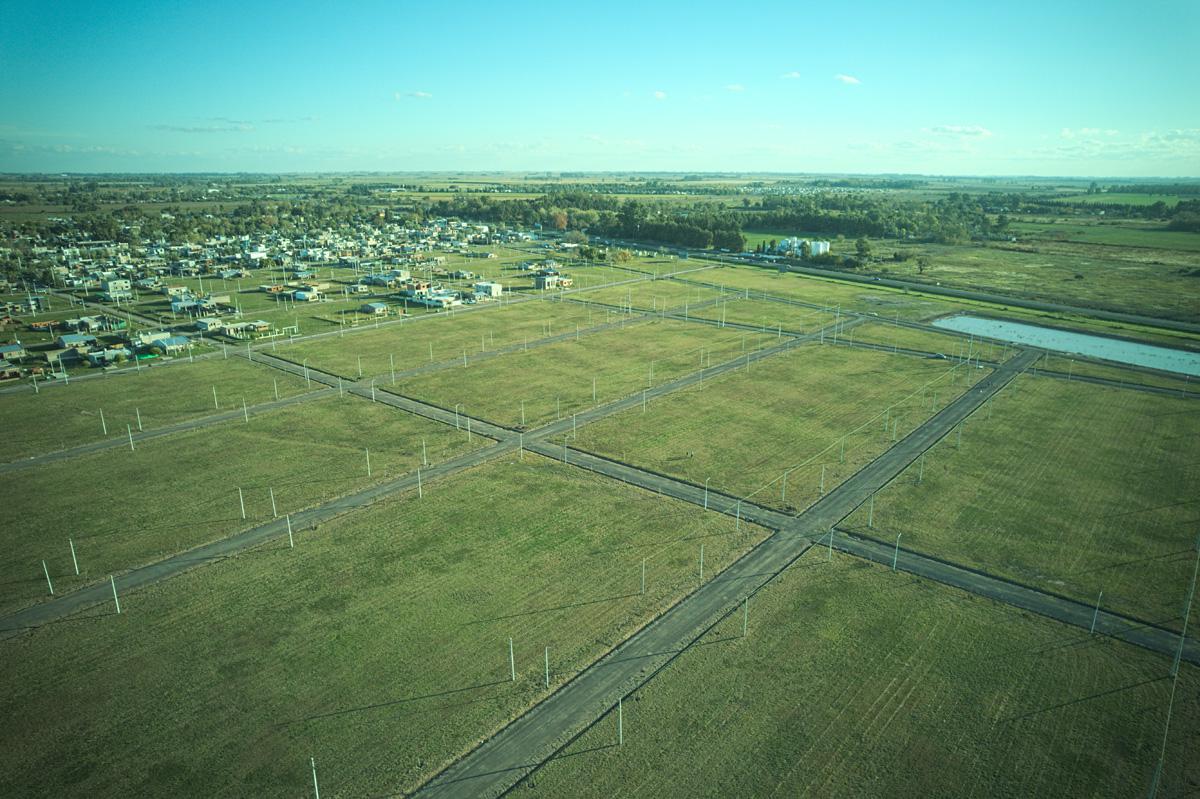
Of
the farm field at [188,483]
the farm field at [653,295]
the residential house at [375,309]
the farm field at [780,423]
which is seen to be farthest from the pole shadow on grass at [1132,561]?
the residential house at [375,309]

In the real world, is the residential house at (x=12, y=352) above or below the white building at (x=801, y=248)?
below

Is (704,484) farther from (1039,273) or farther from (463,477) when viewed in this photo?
(1039,273)

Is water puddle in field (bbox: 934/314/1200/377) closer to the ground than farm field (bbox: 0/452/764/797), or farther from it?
farther from it

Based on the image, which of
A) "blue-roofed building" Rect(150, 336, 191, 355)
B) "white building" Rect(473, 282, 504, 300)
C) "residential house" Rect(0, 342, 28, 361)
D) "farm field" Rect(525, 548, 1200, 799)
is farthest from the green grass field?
"farm field" Rect(525, 548, 1200, 799)

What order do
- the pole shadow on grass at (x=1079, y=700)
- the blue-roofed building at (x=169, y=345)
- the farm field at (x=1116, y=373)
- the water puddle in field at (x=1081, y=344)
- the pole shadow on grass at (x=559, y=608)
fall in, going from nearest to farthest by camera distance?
the pole shadow on grass at (x=1079, y=700), the pole shadow on grass at (x=559, y=608), the farm field at (x=1116, y=373), the water puddle in field at (x=1081, y=344), the blue-roofed building at (x=169, y=345)

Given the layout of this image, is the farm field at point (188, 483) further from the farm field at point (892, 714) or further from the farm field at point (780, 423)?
the farm field at point (892, 714)

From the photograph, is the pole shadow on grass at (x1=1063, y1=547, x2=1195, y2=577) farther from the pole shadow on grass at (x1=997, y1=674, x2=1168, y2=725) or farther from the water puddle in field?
the water puddle in field

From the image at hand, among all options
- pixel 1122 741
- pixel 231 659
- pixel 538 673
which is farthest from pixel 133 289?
pixel 1122 741
